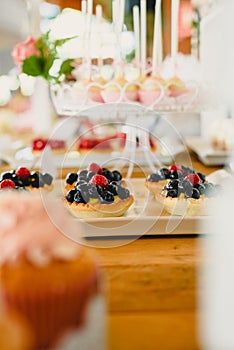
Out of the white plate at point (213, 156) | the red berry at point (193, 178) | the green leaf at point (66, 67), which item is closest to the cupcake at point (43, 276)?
the red berry at point (193, 178)

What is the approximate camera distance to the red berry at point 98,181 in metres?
1.62

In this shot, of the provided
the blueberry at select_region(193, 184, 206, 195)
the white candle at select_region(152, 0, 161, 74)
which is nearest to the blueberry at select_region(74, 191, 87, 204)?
the blueberry at select_region(193, 184, 206, 195)

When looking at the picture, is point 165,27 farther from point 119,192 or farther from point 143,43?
point 119,192

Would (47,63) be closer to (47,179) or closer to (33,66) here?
(33,66)

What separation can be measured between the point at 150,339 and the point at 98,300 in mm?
177

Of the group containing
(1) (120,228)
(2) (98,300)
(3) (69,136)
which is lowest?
(3) (69,136)

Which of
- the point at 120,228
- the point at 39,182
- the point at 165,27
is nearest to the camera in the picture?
the point at 120,228

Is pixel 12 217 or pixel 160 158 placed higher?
pixel 12 217

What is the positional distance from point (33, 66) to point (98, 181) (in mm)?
1198

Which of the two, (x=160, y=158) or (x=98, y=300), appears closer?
(x=98, y=300)

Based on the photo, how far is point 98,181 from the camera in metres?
1.62

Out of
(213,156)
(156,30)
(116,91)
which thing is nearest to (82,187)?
(116,91)

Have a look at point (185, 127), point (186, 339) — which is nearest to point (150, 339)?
point (186, 339)

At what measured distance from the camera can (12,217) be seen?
73cm
